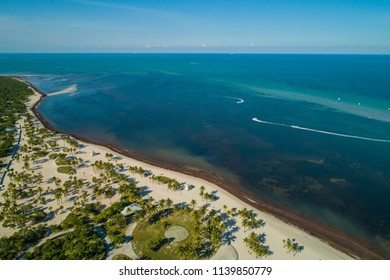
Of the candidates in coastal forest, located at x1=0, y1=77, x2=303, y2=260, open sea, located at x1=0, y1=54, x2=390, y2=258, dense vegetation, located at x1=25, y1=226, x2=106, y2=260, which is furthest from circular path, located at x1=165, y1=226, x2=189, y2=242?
open sea, located at x1=0, y1=54, x2=390, y2=258

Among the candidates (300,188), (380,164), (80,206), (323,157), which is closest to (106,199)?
(80,206)

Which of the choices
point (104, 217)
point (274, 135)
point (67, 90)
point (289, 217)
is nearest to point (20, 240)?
point (104, 217)

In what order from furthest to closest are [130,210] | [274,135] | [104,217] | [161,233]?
1. [274,135]
2. [130,210]
3. [104,217]
4. [161,233]

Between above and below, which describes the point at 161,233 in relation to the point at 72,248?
below

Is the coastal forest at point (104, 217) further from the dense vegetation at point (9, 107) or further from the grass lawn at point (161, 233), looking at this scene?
the dense vegetation at point (9, 107)

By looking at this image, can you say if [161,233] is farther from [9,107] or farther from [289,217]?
[9,107]

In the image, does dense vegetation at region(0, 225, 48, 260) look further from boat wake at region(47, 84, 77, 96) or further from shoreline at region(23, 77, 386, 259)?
boat wake at region(47, 84, 77, 96)
